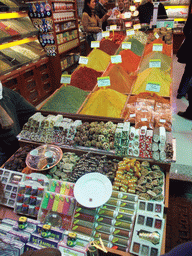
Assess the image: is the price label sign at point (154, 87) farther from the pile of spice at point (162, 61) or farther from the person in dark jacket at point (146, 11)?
the person in dark jacket at point (146, 11)

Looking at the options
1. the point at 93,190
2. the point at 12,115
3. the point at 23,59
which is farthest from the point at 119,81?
the point at 23,59

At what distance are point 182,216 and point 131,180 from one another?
81 cm

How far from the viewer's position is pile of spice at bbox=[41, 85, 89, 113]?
8.45 feet

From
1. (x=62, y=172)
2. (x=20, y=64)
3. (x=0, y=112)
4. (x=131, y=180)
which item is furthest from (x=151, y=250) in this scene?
(x=20, y=64)

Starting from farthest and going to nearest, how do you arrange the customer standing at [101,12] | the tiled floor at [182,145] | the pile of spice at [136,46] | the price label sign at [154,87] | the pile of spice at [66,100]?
the customer standing at [101,12] < the pile of spice at [136,46] < the pile of spice at [66,100] < the tiled floor at [182,145] < the price label sign at [154,87]

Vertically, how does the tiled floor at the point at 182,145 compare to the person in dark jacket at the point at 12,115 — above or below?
below

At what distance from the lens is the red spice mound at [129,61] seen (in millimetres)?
3776

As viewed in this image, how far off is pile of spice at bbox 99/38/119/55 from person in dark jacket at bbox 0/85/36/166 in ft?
9.84

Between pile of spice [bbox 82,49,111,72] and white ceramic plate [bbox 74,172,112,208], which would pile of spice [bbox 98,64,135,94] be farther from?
white ceramic plate [bbox 74,172,112,208]

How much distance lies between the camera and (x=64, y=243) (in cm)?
118

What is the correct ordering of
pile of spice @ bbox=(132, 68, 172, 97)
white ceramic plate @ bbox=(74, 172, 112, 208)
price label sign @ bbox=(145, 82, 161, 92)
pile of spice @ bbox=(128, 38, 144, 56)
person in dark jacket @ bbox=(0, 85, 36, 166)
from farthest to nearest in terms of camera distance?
pile of spice @ bbox=(128, 38, 144, 56)
pile of spice @ bbox=(132, 68, 172, 97)
price label sign @ bbox=(145, 82, 161, 92)
person in dark jacket @ bbox=(0, 85, 36, 166)
white ceramic plate @ bbox=(74, 172, 112, 208)

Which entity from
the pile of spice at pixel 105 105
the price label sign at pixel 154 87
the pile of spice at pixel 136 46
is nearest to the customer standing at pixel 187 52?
the pile of spice at pixel 136 46

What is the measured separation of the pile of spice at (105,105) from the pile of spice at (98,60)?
1.45 metres

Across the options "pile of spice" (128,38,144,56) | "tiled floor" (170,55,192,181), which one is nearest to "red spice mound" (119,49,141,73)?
"pile of spice" (128,38,144,56)
